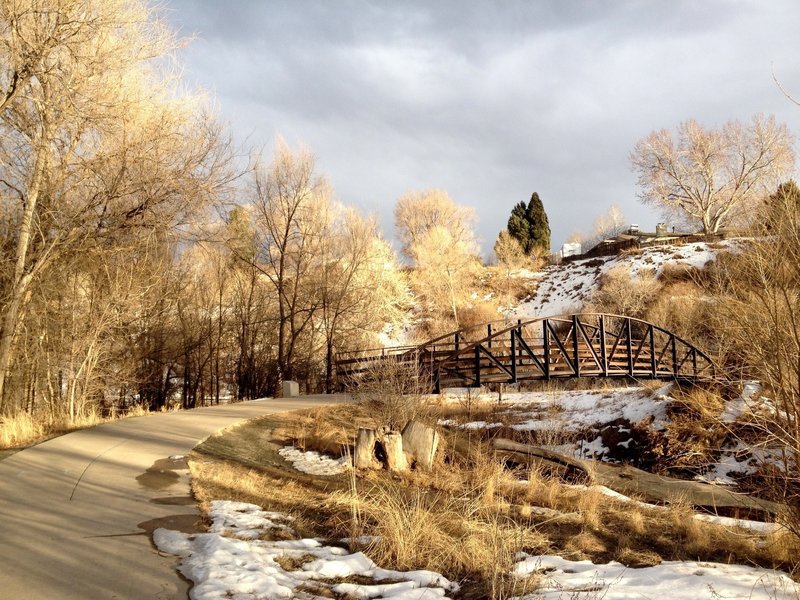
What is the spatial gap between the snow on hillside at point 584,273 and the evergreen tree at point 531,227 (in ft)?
27.4

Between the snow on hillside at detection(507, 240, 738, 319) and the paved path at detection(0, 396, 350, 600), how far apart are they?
39546 mm

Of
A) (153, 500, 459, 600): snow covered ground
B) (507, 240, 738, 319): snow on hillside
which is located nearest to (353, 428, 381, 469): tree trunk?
(153, 500, 459, 600): snow covered ground

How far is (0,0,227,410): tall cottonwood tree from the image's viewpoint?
975 cm

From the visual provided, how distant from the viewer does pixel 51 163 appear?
1116 cm

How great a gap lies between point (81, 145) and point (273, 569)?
34.4ft

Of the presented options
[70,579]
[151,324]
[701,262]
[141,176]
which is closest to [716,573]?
[70,579]

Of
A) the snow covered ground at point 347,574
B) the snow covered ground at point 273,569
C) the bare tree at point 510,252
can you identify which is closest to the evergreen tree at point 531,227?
the bare tree at point 510,252

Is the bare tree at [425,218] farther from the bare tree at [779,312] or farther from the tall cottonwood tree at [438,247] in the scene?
the bare tree at [779,312]

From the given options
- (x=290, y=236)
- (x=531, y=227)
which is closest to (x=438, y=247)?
(x=531, y=227)

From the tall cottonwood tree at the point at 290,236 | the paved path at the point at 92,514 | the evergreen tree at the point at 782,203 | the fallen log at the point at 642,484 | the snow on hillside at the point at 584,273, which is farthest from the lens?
the snow on hillside at the point at 584,273

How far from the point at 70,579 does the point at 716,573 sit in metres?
6.30

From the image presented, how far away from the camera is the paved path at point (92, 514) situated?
4.29 meters

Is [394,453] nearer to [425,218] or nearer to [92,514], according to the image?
[92,514]

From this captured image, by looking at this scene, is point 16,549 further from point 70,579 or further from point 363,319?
point 363,319
